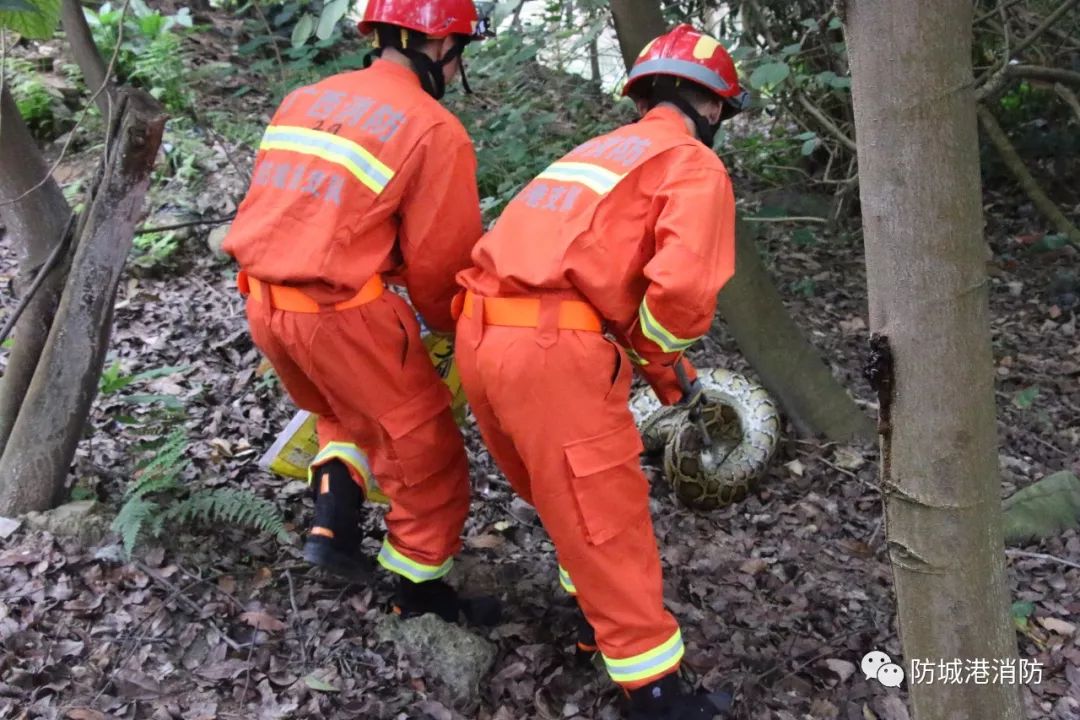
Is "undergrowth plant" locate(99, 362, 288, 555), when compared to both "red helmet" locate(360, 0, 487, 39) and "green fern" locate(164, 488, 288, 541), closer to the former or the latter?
"green fern" locate(164, 488, 288, 541)

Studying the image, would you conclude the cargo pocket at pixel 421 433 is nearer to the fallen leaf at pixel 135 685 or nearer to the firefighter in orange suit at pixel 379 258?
the firefighter in orange suit at pixel 379 258

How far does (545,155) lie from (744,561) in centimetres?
324

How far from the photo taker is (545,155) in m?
6.31

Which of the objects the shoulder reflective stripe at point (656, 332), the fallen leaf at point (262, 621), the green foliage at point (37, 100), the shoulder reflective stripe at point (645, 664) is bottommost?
the shoulder reflective stripe at point (645, 664)

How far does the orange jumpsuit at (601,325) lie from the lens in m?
2.81

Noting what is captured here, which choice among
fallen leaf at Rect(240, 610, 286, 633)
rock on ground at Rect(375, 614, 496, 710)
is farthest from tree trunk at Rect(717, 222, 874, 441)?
fallen leaf at Rect(240, 610, 286, 633)

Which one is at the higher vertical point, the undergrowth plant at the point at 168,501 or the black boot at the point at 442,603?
the undergrowth plant at the point at 168,501

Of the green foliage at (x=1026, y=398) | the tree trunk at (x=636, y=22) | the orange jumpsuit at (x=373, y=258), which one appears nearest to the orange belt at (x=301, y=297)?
the orange jumpsuit at (x=373, y=258)

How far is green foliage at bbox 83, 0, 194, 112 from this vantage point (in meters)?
6.82

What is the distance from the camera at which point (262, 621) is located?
3.41 m

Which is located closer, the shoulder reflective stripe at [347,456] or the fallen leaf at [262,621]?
the fallen leaf at [262,621]

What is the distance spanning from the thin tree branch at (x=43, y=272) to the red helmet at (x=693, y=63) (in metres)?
2.22

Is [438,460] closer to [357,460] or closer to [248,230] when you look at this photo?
[357,460]

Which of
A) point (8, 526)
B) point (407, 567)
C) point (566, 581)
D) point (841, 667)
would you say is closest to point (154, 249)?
point (8, 526)
